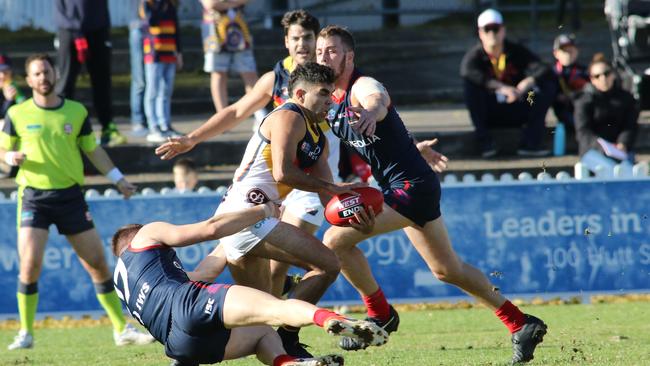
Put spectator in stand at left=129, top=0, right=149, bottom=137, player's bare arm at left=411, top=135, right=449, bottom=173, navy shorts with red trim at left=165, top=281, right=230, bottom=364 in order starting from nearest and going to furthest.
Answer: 1. navy shorts with red trim at left=165, top=281, right=230, bottom=364
2. player's bare arm at left=411, top=135, right=449, bottom=173
3. spectator in stand at left=129, top=0, right=149, bottom=137

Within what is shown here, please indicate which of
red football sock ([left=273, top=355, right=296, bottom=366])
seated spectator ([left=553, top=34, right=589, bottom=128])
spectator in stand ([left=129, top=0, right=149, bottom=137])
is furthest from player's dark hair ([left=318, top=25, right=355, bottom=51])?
seated spectator ([left=553, top=34, right=589, bottom=128])

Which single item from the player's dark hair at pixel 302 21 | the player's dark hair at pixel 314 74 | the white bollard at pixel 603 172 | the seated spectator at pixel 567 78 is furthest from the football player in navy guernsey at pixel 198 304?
the seated spectator at pixel 567 78

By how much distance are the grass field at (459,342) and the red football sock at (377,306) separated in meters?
0.27

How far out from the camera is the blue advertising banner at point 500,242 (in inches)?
455

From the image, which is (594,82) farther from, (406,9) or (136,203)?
(406,9)

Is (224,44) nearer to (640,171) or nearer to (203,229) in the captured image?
(640,171)

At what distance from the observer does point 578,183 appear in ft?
38.1

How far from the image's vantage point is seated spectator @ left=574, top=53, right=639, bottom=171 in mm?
13125

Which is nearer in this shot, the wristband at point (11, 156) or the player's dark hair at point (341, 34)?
the player's dark hair at point (341, 34)

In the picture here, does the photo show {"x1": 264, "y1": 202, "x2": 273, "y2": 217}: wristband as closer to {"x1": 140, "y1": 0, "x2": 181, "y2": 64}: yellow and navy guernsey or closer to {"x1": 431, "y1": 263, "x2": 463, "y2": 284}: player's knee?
{"x1": 431, "y1": 263, "x2": 463, "y2": 284}: player's knee

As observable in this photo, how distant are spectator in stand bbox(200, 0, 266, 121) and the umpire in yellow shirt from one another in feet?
12.6

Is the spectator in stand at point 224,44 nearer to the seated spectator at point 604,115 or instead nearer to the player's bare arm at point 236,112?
the seated spectator at point 604,115

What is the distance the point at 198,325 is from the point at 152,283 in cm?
38

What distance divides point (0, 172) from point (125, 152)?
4.46 ft
